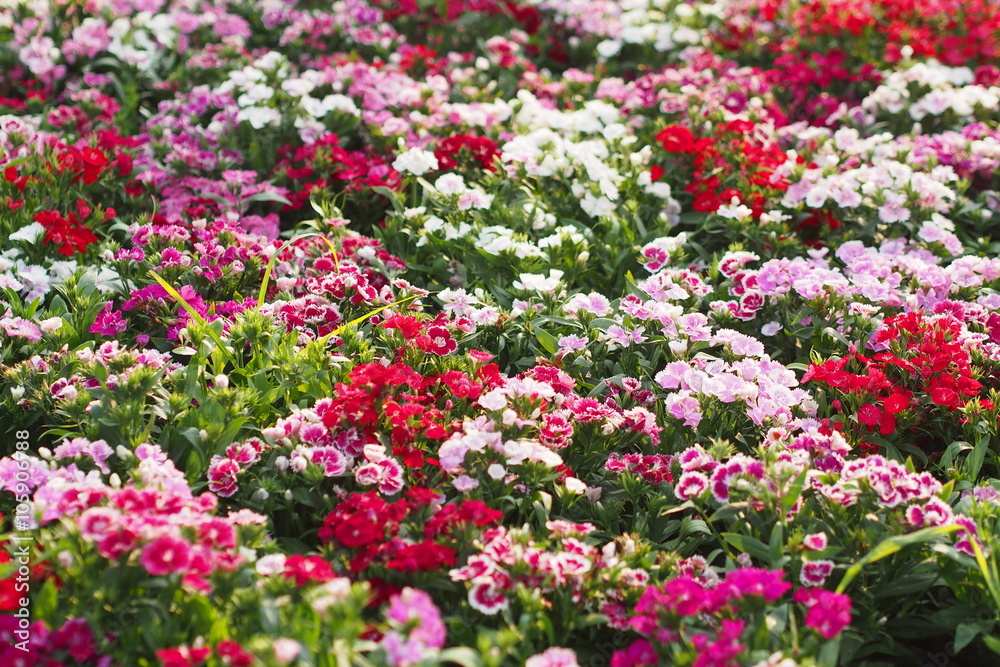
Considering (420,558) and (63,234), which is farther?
(63,234)

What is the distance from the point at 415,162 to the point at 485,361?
1443 mm

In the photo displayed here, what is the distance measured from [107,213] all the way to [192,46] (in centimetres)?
260

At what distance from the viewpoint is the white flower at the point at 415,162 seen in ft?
13.0

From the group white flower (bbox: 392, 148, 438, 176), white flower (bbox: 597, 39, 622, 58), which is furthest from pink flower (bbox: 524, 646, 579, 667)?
white flower (bbox: 597, 39, 622, 58)

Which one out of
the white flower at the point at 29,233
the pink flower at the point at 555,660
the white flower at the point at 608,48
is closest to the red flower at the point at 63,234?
the white flower at the point at 29,233

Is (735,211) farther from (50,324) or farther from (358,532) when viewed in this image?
(50,324)

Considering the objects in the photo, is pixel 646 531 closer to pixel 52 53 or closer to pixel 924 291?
pixel 924 291

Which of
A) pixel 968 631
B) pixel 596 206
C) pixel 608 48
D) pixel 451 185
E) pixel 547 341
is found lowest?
pixel 968 631

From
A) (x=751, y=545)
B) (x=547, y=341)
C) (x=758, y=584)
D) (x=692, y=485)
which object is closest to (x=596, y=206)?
(x=547, y=341)

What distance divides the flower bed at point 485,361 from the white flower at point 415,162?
24mm

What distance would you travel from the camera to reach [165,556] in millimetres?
1798

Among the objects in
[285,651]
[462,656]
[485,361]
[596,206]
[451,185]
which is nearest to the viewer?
[285,651]

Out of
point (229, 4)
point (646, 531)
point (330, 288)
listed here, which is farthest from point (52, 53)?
point (646, 531)

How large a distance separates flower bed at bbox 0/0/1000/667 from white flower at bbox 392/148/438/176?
2 centimetres
